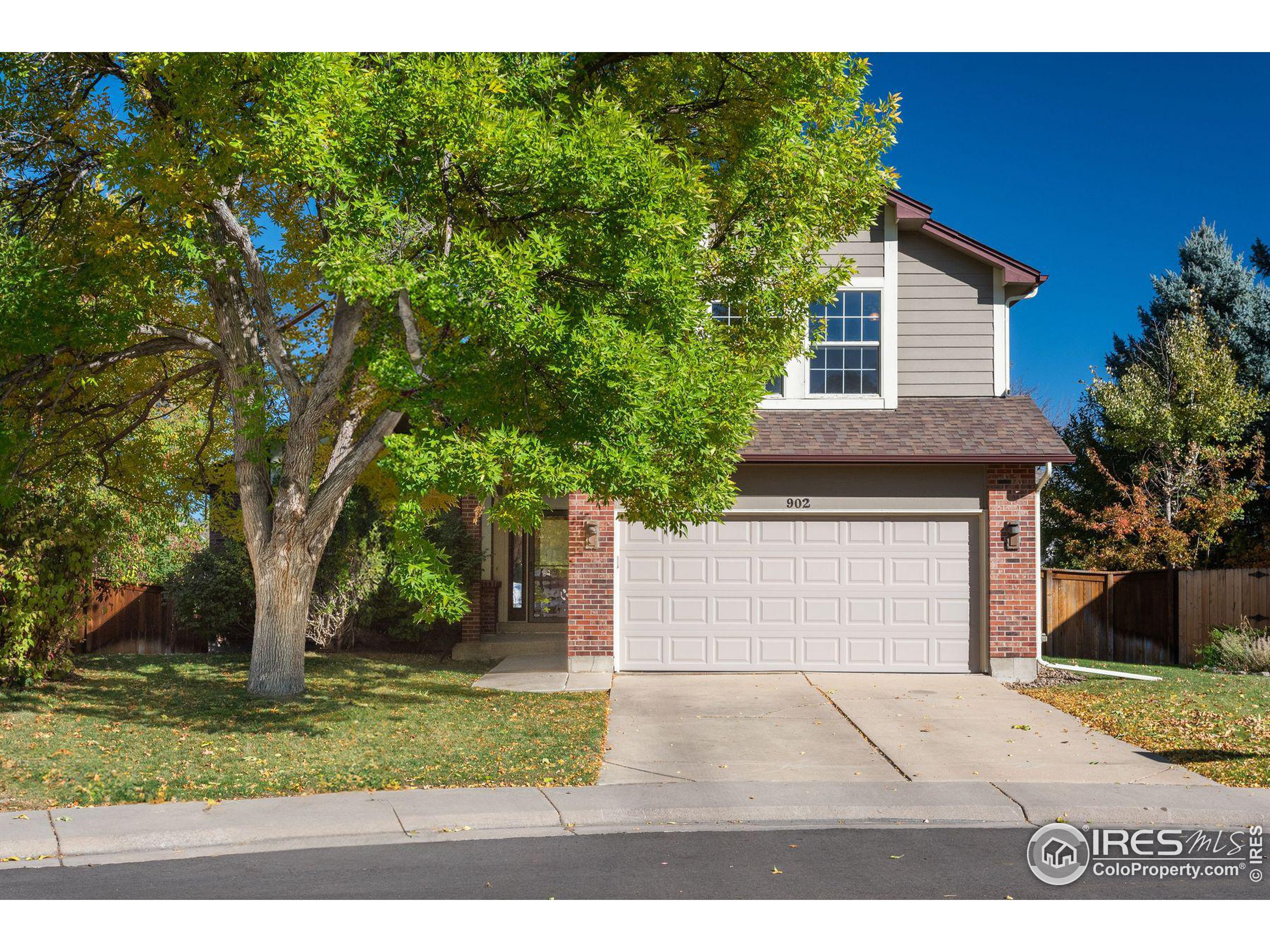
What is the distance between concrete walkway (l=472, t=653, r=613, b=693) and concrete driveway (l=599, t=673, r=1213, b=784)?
356 mm

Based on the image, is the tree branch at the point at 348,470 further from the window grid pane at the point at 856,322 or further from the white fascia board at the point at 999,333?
the white fascia board at the point at 999,333

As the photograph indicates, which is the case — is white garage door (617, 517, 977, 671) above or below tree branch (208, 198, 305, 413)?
below

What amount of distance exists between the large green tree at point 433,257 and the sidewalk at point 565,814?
7.50ft

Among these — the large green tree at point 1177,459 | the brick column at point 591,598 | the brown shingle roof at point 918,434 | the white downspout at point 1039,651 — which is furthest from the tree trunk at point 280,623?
the large green tree at point 1177,459

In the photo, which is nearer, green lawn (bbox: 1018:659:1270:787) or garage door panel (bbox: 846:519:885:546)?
green lawn (bbox: 1018:659:1270:787)

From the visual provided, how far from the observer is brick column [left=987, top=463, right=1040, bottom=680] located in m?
15.2

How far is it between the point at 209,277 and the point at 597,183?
18.1 ft

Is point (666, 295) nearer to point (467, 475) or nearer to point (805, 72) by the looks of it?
point (467, 475)

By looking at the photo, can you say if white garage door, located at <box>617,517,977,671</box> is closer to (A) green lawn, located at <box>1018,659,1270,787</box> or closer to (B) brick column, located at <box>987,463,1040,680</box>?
(B) brick column, located at <box>987,463,1040,680</box>

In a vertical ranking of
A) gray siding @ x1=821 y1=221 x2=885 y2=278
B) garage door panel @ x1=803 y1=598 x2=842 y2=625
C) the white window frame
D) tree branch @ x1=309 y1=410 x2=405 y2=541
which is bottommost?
garage door panel @ x1=803 y1=598 x2=842 y2=625

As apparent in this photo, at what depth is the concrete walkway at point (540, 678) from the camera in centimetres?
1409

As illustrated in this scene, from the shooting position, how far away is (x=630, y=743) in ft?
34.4

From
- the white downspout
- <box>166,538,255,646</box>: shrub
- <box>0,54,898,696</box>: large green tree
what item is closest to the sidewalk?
<box>0,54,898,696</box>: large green tree

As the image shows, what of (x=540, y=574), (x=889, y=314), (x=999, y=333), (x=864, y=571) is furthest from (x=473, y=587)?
(x=999, y=333)
